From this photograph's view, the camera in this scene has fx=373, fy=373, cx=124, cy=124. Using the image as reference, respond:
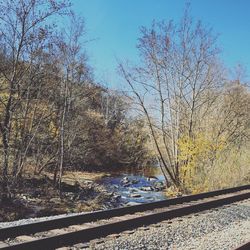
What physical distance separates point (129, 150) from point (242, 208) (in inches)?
1268

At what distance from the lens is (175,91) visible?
2330 centimetres

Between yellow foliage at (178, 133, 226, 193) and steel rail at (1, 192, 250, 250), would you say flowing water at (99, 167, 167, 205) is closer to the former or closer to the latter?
yellow foliage at (178, 133, 226, 193)

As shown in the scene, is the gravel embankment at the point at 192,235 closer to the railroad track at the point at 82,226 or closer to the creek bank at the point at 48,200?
the railroad track at the point at 82,226

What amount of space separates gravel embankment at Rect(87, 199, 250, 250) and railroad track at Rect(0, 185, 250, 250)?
230mm

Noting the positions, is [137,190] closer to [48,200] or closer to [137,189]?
[137,189]

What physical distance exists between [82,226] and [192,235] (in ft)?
7.44

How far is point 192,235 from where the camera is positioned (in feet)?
25.3

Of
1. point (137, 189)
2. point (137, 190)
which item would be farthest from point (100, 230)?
point (137, 189)

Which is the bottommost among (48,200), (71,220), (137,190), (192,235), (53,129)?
(48,200)

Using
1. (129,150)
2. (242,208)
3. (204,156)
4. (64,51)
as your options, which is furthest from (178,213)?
(129,150)

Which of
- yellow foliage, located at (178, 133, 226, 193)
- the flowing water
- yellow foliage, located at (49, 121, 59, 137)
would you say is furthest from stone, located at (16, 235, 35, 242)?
yellow foliage, located at (49, 121, 59, 137)

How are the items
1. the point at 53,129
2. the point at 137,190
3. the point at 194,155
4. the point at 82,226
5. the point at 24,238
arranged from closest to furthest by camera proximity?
the point at 24,238, the point at 82,226, the point at 194,155, the point at 53,129, the point at 137,190

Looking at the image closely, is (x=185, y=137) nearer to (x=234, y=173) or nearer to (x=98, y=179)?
(x=234, y=173)

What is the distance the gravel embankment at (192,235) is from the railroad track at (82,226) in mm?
230
